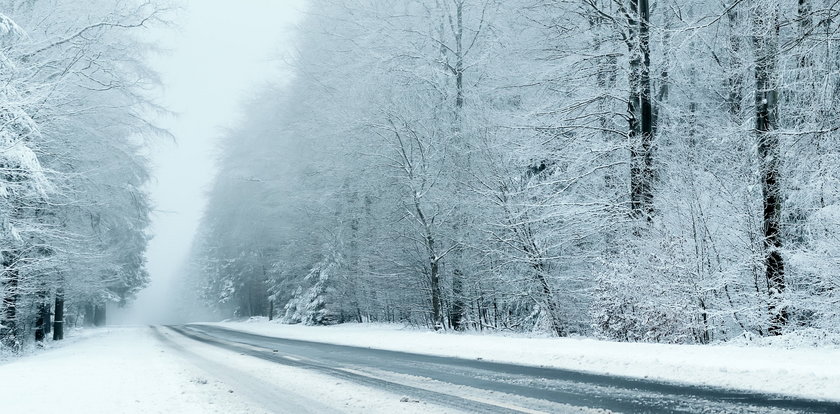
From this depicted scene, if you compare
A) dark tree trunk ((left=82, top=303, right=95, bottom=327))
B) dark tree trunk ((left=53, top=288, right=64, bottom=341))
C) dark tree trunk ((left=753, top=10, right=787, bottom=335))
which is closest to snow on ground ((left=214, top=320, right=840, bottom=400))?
dark tree trunk ((left=753, top=10, right=787, bottom=335))

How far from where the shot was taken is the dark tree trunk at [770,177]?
10.5 meters

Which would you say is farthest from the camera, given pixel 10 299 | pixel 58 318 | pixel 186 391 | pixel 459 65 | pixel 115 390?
pixel 58 318

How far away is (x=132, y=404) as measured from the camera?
7.30 m

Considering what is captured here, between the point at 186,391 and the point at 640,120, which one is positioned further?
the point at 640,120

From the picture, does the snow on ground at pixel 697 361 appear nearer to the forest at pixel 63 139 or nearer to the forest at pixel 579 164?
the forest at pixel 579 164

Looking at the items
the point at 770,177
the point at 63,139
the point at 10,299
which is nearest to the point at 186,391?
the point at 770,177

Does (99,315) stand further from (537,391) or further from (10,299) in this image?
(537,391)

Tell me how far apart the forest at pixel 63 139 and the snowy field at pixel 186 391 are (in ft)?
17.1

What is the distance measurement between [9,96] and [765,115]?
1610cm

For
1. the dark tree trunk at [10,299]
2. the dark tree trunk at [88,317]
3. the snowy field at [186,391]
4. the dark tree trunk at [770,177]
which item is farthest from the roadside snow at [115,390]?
the dark tree trunk at [88,317]

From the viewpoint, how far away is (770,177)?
11.0 m

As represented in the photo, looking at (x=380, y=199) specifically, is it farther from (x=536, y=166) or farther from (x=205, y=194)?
(x=205, y=194)

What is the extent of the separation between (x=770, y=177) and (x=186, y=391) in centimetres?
1057

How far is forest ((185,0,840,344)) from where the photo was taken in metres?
10.5
